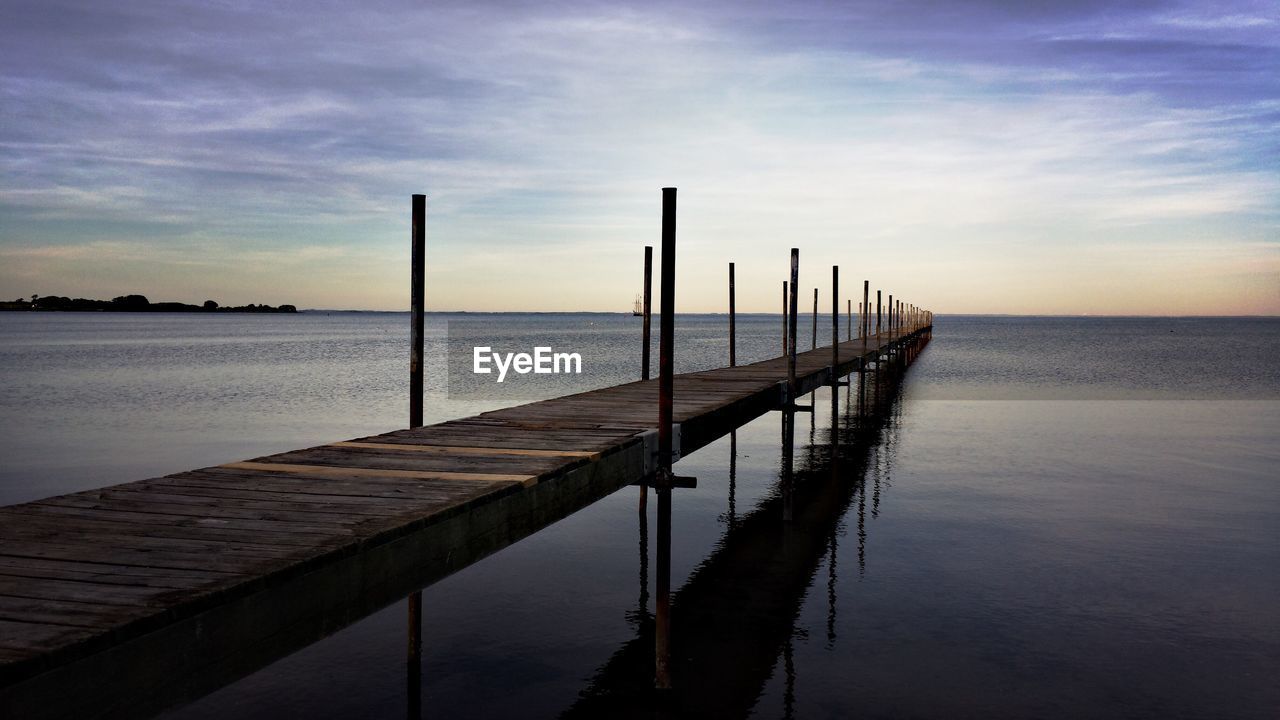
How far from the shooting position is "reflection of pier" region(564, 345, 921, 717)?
7.18 m

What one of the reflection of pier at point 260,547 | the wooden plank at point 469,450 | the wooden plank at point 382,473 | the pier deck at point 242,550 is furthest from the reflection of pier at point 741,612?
the wooden plank at point 382,473

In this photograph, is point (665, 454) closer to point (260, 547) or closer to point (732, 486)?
point (260, 547)

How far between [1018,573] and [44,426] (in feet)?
77.8

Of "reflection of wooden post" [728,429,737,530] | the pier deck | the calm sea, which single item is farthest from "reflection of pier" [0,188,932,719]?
"reflection of wooden post" [728,429,737,530]

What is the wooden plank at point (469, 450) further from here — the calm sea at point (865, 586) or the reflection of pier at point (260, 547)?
the calm sea at point (865, 586)

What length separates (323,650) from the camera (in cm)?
799

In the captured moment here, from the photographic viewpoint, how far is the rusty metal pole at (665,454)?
7.29 m

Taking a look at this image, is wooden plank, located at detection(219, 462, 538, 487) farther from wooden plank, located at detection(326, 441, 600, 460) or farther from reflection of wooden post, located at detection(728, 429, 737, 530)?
reflection of wooden post, located at detection(728, 429, 737, 530)

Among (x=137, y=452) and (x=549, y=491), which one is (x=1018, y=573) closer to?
(x=549, y=491)

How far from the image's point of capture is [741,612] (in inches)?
365

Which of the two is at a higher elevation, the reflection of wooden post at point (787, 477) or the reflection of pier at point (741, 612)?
the reflection of wooden post at point (787, 477)

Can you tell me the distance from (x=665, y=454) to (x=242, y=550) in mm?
4747

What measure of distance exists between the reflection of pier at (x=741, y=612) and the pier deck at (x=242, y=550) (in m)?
1.57

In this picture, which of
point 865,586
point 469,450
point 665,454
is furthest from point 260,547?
point 865,586
